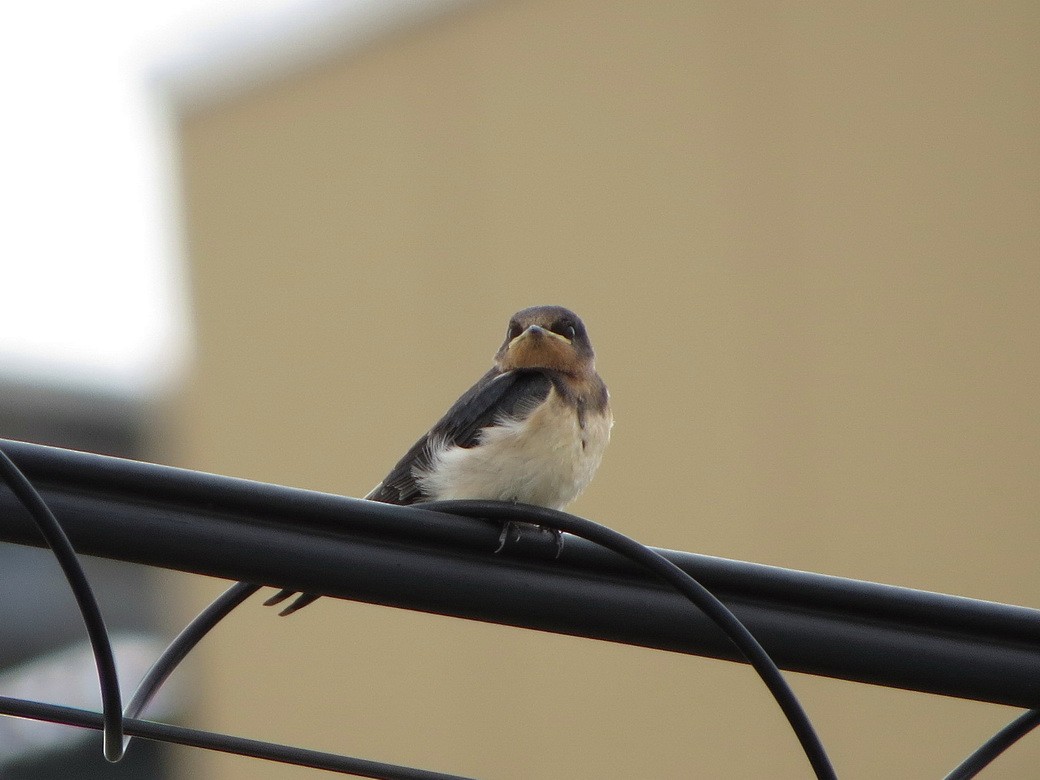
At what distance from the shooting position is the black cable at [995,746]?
160 cm

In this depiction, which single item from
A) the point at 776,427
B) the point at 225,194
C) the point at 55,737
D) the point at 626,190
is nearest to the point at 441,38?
the point at 626,190

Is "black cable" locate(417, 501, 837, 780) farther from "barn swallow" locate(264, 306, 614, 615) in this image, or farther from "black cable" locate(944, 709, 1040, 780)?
"barn swallow" locate(264, 306, 614, 615)

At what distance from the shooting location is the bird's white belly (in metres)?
2.78

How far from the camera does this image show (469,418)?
2.95m

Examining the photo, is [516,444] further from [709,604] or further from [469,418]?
[709,604]

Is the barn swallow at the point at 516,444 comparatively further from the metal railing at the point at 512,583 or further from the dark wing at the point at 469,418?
the metal railing at the point at 512,583

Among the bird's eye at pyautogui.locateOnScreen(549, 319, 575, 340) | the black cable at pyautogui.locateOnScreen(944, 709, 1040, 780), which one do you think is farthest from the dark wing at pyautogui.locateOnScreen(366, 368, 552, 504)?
A: the black cable at pyautogui.locateOnScreen(944, 709, 1040, 780)

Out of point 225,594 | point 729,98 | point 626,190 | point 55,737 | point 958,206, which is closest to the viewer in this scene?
point 225,594

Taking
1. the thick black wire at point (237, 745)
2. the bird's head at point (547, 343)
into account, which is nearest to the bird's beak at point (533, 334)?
the bird's head at point (547, 343)

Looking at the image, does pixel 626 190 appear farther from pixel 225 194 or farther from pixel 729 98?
pixel 225 194

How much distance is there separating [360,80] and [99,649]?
9.78 metres

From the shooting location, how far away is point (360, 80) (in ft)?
35.5

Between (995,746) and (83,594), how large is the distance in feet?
3.52

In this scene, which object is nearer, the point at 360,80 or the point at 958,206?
the point at 958,206
